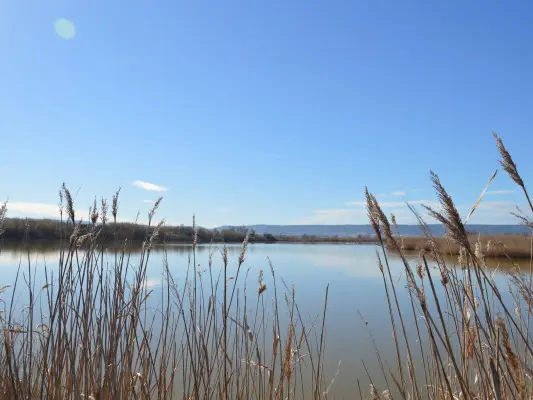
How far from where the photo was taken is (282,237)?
44438 millimetres

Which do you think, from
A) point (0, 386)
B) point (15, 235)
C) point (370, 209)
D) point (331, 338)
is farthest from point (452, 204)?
point (15, 235)

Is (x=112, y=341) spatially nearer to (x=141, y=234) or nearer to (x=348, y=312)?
(x=141, y=234)

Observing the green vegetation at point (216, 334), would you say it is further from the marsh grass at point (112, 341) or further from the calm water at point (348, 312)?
the calm water at point (348, 312)

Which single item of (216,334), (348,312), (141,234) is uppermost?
(141,234)

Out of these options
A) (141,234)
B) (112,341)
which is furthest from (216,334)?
(141,234)

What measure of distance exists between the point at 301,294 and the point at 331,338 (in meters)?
2.84

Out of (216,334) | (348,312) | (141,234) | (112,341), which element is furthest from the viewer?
(348,312)

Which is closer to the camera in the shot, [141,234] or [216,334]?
[216,334]

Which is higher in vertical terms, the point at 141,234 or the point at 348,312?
the point at 141,234

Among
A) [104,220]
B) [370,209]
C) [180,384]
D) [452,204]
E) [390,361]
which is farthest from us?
[390,361]

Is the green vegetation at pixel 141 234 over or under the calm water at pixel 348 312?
over

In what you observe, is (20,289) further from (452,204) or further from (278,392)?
(452,204)

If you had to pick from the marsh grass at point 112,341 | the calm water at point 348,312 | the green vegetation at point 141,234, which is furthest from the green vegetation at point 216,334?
the green vegetation at point 141,234

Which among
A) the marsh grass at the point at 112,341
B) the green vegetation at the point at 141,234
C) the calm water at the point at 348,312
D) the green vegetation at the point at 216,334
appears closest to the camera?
the green vegetation at the point at 216,334
